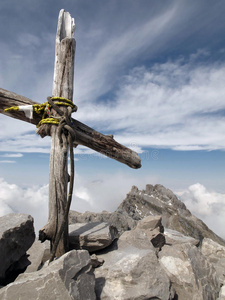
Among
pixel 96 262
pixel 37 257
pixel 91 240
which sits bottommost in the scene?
pixel 37 257

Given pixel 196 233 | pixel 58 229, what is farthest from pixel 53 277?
pixel 196 233

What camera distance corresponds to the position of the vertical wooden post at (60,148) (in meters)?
5.35

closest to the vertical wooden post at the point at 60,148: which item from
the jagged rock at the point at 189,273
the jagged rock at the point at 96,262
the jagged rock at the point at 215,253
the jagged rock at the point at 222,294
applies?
the jagged rock at the point at 96,262

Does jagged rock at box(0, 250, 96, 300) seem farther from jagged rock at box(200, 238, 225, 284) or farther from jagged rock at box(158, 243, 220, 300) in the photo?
jagged rock at box(200, 238, 225, 284)

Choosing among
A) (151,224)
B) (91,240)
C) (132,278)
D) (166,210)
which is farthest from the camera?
(166,210)

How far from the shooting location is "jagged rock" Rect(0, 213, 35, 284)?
489 cm

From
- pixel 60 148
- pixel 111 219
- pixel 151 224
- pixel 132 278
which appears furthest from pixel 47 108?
pixel 111 219

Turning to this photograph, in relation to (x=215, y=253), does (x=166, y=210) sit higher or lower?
lower

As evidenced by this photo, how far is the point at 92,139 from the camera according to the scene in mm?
6703

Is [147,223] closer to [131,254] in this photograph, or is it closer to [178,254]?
[178,254]

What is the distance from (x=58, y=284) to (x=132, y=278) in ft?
6.45

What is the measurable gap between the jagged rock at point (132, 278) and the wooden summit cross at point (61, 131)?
135 centimetres

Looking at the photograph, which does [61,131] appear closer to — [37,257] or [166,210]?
[37,257]

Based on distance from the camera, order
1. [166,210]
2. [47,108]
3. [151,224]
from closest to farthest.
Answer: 1. [47,108]
2. [151,224]
3. [166,210]
